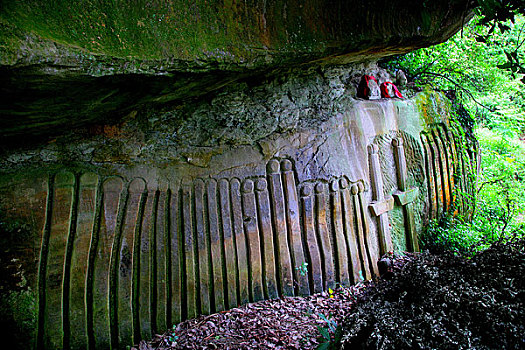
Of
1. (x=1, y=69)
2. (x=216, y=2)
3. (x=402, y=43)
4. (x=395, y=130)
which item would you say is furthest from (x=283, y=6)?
(x=395, y=130)

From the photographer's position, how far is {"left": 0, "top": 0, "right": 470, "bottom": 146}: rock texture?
5.97 ft

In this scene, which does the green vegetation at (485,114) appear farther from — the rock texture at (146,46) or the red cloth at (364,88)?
the rock texture at (146,46)

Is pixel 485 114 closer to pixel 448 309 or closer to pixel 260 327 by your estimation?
pixel 260 327

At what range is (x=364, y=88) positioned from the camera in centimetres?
412

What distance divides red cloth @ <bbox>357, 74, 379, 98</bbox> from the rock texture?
0.86 metres

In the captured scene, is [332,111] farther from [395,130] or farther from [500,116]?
[500,116]

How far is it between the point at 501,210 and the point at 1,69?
17.3 feet

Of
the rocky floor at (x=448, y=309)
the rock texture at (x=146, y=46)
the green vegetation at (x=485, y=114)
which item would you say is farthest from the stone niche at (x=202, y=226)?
the rocky floor at (x=448, y=309)

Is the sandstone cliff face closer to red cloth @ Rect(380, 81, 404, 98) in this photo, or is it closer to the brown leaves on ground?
the brown leaves on ground

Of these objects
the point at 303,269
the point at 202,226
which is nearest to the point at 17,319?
the point at 202,226

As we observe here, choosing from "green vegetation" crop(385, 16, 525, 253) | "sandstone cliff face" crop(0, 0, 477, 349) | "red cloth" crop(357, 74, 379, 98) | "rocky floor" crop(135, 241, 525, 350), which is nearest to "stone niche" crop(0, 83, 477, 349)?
"sandstone cliff face" crop(0, 0, 477, 349)

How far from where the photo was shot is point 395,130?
13.8 ft

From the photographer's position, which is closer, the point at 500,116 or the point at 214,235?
the point at 214,235

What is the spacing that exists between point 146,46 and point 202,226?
1.41 m
